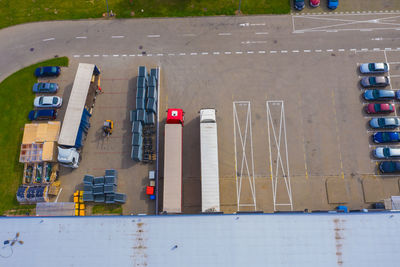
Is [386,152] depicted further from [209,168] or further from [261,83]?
[209,168]

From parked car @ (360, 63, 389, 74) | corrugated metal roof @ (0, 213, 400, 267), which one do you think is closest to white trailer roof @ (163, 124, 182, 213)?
corrugated metal roof @ (0, 213, 400, 267)

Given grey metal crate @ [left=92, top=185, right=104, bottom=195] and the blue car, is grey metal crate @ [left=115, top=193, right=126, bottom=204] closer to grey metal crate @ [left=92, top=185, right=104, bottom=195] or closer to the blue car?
grey metal crate @ [left=92, top=185, right=104, bottom=195]

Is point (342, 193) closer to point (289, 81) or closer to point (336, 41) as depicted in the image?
point (289, 81)

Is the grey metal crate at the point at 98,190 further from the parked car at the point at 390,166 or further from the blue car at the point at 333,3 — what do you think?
the blue car at the point at 333,3

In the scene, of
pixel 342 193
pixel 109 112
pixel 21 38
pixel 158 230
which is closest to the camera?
pixel 158 230

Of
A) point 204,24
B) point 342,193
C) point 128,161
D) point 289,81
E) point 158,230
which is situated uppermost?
point 204,24

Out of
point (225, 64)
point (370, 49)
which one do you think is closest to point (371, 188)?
point (370, 49)
